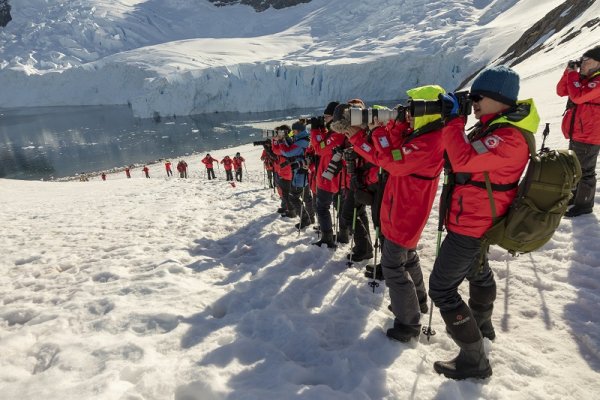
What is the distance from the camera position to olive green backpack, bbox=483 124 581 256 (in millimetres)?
2301

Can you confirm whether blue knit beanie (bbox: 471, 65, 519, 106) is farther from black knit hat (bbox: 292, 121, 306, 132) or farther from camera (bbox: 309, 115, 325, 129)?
black knit hat (bbox: 292, 121, 306, 132)

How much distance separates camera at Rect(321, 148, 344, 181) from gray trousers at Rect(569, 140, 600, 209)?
9.59 feet

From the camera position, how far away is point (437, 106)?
8.41ft

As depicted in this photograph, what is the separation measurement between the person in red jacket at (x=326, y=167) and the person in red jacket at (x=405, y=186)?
1579 millimetres

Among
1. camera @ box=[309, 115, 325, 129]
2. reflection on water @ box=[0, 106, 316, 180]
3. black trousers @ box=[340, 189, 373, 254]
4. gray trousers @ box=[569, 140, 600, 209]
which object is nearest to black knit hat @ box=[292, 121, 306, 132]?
camera @ box=[309, 115, 325, 129]

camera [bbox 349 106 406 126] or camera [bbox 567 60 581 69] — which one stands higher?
camera [bbox 567 60 581 69]

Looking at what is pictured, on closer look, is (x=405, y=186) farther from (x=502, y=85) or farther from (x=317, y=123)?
(x=317, y=123)

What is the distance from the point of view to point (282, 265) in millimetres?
4719

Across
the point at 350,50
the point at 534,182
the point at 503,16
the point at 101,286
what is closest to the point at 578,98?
the point at 534,182

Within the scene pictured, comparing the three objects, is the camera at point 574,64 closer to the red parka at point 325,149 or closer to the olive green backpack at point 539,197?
the red parka at point 325,149

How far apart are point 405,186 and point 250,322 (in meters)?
1.76

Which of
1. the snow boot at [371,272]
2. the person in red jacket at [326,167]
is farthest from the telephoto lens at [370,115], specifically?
the snow boot at [371,272]

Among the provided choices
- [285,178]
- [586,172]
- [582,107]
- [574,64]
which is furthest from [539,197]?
[285,178]

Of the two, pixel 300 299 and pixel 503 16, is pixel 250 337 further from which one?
pixel 503 16
